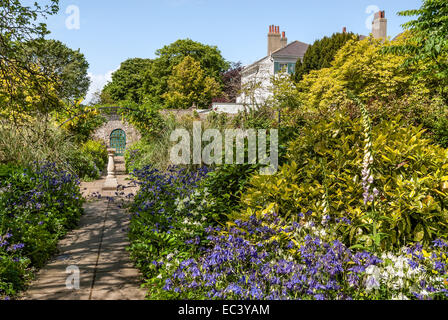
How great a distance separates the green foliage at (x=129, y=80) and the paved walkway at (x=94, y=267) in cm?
3432

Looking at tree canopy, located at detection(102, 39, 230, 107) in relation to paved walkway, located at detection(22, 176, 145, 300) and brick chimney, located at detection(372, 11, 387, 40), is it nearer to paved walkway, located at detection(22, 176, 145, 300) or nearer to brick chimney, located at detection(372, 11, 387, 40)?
brick chimney, located at detection(372, 11, 387, 40)

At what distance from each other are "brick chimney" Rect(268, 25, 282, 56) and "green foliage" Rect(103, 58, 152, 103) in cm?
1515

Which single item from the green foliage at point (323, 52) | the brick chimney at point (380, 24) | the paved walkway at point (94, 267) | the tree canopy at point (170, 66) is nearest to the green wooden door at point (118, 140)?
the tree canopy at point (170, 66)

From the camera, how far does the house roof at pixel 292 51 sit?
28.7m

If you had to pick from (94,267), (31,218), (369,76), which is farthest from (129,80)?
(94,267)

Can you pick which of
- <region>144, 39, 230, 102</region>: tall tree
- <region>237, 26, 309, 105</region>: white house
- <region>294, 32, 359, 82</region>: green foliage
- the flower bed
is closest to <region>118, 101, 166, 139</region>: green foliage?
the flower bed

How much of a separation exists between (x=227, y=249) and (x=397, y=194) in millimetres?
1762

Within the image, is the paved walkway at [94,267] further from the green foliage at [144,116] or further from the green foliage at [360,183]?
the green foliage at [144,116]

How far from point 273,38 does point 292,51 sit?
2.08 m

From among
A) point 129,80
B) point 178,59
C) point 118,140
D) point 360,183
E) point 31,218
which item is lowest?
point 31,218

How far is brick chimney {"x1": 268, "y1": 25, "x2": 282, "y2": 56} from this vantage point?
97.7ft

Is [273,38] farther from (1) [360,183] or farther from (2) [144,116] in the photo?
(1) [360,183]

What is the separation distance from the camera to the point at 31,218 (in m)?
4.76
